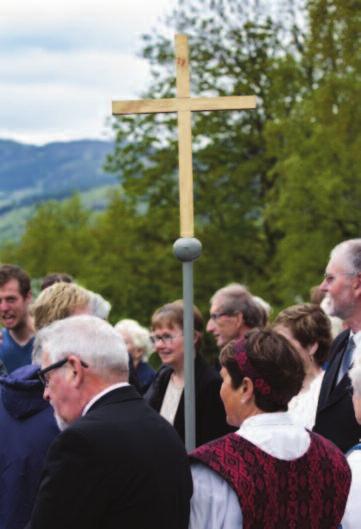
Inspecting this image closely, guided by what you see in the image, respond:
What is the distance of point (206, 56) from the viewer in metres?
28.5

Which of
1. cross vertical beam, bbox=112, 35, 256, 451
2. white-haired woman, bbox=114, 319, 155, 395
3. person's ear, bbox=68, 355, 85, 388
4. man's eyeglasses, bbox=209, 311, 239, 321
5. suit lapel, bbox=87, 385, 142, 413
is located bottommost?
white-haired woman, bbox=114, 319, 155, 395

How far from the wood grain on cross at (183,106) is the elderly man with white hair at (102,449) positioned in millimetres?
2051

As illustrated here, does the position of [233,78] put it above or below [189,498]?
above

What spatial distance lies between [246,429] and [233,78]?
2553 centimetres

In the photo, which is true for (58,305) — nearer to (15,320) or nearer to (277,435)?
(277,435)

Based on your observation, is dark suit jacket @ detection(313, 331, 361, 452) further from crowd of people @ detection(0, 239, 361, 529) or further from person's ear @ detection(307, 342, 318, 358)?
crowd of people @ detection(0, 239, 361, 529)

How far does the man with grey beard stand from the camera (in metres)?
5.38

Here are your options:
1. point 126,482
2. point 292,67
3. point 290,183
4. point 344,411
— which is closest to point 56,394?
point 126,482

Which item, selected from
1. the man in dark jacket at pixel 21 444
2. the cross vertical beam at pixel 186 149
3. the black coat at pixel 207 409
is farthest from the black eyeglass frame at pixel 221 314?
the man in dark jacket at pixel 21 444

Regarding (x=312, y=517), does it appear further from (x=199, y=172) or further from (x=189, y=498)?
(x=199, y=172)

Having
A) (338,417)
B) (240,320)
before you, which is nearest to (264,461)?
(338,417)

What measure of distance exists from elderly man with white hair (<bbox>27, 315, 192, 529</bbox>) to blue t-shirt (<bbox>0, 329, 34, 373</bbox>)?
3.95 meters

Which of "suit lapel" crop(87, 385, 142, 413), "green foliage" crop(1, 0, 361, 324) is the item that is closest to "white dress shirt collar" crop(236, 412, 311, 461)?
"suit lapel" crop(87, 385, 142, 413)

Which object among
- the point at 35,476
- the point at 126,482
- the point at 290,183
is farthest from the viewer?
the point at 290,183
